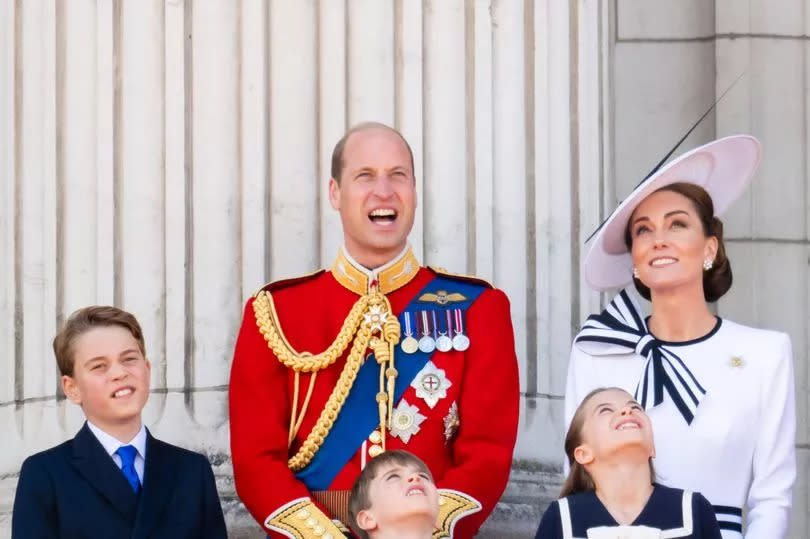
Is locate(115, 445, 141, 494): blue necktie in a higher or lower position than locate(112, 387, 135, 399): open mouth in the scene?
lower

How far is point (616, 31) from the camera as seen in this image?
→ 7.55 meters

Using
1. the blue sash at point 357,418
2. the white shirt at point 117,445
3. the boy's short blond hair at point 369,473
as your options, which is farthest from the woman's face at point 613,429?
the white shirt at point 117,445

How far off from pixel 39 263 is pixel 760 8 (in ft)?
9.05

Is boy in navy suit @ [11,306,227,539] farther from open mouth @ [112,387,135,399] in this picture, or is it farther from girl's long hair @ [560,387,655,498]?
girl's long hair @ [560,387,655,498]

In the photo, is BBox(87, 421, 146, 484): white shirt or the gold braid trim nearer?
BBox(87, 421, 146, 484): white shirt

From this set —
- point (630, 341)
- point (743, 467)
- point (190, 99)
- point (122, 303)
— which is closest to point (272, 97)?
point (190, 99)

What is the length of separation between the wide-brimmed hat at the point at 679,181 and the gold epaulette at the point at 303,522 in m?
1.14

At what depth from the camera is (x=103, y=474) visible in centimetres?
545

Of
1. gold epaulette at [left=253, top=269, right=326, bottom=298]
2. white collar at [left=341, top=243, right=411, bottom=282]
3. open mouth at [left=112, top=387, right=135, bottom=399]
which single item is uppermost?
white collar at [left=341, top=243, right=411, bottom=282]

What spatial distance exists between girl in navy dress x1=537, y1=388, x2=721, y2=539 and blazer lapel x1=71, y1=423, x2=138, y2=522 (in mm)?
1105

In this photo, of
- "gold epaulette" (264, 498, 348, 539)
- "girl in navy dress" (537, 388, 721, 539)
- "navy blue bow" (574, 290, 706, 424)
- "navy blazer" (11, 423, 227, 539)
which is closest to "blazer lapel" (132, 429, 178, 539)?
"navy blazer" (11, 423, 227, 539)

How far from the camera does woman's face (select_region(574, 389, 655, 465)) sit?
5168 mm

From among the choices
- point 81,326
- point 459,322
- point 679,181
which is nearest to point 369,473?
point 459,322

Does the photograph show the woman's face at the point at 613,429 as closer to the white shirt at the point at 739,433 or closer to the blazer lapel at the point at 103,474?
the white shirt at the point at 739,433
